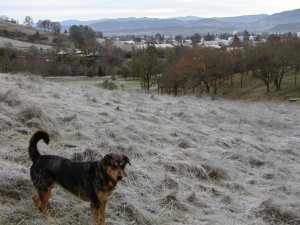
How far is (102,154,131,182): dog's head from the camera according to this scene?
17.5ft

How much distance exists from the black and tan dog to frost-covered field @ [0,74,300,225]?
37 centimetres

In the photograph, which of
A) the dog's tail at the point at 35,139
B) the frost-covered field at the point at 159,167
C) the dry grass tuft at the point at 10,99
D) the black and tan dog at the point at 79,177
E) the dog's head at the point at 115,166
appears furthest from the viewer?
the dry grass tuft at the point at 10,99

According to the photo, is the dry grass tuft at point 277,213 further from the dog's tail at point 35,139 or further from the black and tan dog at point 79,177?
the dog's tail at point 35,139

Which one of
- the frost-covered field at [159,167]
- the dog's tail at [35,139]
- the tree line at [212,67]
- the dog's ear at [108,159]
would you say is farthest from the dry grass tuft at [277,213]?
the tree line at [212,67]

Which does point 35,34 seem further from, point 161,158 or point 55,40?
point 161,158

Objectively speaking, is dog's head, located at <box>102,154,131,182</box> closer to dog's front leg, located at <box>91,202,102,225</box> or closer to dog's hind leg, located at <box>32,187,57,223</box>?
dog's front leg, located at <box>91,202,102,225</box>

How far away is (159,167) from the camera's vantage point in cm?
880

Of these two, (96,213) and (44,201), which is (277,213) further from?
(44,201)

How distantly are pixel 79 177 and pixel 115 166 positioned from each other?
663 millimetres

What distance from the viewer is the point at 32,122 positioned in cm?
984

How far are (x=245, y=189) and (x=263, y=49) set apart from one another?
206ft

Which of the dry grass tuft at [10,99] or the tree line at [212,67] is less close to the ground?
the dry grass tuft at [10,99]

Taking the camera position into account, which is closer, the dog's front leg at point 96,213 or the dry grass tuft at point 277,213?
the dog's front leg at point 96,213

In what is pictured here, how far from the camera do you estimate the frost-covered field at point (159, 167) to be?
6.43 m
